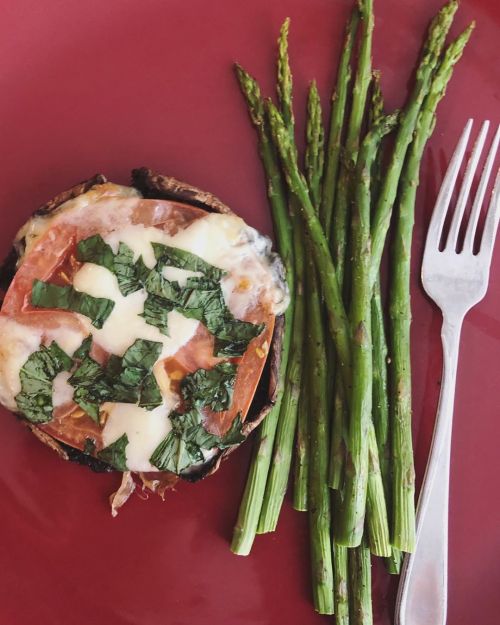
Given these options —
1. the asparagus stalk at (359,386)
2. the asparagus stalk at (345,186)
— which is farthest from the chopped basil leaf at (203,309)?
the asparagus stalk at (345,186)

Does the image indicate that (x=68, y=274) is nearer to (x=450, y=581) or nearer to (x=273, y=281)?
(x=273, y=281)

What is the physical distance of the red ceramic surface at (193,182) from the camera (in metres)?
3.41

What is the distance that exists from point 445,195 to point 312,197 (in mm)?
671

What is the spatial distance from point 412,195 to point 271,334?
1.00 metres

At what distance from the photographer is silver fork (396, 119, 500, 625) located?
3.34 meters

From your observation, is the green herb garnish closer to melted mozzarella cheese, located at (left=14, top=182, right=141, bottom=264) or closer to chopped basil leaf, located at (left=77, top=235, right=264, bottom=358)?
chopped basil leaf, located at (left=77, top=235, right=264, bottom=358)

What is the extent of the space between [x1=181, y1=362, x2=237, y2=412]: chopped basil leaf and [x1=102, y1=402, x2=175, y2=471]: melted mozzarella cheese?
11 cm

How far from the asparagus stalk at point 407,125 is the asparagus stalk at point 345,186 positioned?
0.50 feet

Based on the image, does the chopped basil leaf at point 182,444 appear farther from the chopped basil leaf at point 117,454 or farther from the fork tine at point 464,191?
the fork tine at point 464,191

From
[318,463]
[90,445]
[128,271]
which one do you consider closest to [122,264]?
[128,271]

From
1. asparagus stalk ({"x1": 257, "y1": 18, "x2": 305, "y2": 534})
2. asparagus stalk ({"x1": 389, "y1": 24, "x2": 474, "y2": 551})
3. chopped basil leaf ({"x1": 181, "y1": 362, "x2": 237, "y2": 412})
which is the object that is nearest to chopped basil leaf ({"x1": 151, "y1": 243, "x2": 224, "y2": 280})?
chopped basil leaf ({"x1": 181, "y1": 362, "x2": 237, "y2": 412})

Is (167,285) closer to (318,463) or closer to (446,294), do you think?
(318,463)

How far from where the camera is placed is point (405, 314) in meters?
3.37

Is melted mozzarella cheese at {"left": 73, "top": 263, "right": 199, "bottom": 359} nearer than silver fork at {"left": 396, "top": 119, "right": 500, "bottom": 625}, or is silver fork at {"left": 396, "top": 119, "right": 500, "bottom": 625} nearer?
melted mozzarella cheese at {"left": 73, "top": 263, "right": 199, "bottom": 359}
